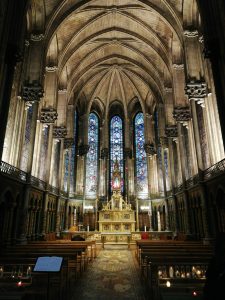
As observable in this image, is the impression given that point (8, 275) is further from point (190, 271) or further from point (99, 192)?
point (99, 192)

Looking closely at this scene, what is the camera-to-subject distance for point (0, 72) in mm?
11523

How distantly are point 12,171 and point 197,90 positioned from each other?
1394 centimetres

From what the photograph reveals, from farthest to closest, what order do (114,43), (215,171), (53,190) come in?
(114,43)
(53,190)
(215,171)

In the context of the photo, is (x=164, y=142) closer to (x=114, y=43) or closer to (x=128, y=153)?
(x=128, y=153)

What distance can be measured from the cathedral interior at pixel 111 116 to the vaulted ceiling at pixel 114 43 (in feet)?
0.43

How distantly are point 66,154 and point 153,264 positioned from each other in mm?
24846

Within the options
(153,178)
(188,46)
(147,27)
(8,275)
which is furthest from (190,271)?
(153,178)

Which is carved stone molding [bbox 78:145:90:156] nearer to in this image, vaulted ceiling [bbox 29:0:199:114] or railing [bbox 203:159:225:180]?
vaulted ceiling [bbox 29:0:199:114]

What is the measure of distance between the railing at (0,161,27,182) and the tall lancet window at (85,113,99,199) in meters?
17.1

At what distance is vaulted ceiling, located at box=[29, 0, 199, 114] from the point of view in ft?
65.8

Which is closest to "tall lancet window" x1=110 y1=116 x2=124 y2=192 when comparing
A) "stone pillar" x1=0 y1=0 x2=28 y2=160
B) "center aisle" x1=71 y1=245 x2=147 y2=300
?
"stone pillar" x1=0 y1=0 x2=28 y2=160

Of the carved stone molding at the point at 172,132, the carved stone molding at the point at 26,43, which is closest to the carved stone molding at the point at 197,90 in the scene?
the carved stone molding at the point at 172,132

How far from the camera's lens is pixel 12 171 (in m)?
14.3

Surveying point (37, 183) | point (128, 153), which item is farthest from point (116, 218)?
point (128, 153)
